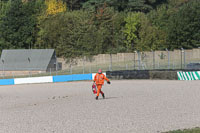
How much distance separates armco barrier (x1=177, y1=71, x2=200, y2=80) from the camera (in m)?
32.7

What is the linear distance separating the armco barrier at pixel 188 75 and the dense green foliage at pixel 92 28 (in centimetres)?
3557

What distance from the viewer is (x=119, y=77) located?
127 ft

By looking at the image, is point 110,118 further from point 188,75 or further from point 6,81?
point 6,81

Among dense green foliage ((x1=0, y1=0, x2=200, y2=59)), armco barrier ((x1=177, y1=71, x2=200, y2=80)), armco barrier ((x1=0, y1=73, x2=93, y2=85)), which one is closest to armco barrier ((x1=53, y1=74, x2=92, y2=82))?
armco barrier ((x1=0, y1=73, x2=93, y2=85))

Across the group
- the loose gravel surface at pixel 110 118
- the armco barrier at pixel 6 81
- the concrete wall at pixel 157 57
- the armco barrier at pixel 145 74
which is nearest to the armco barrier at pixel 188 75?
the armco barrier at pixel 145 74

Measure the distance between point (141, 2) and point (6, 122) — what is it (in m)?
71.9

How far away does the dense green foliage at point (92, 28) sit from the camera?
7119 centimetres

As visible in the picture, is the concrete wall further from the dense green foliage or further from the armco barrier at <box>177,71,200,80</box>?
the dense green foliage

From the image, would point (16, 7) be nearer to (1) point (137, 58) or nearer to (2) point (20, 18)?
(2) point (20, 18)

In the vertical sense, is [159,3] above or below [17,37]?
above

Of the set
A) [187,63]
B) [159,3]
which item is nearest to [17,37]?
[159,3]

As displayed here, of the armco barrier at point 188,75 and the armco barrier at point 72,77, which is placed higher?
the armco barrier at point 188,75

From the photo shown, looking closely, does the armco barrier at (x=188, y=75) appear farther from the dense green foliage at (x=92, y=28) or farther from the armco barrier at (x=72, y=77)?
the dense green foliage at (x=92, y=28)

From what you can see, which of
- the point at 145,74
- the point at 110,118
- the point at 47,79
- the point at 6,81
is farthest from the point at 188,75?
the point at 110,118
